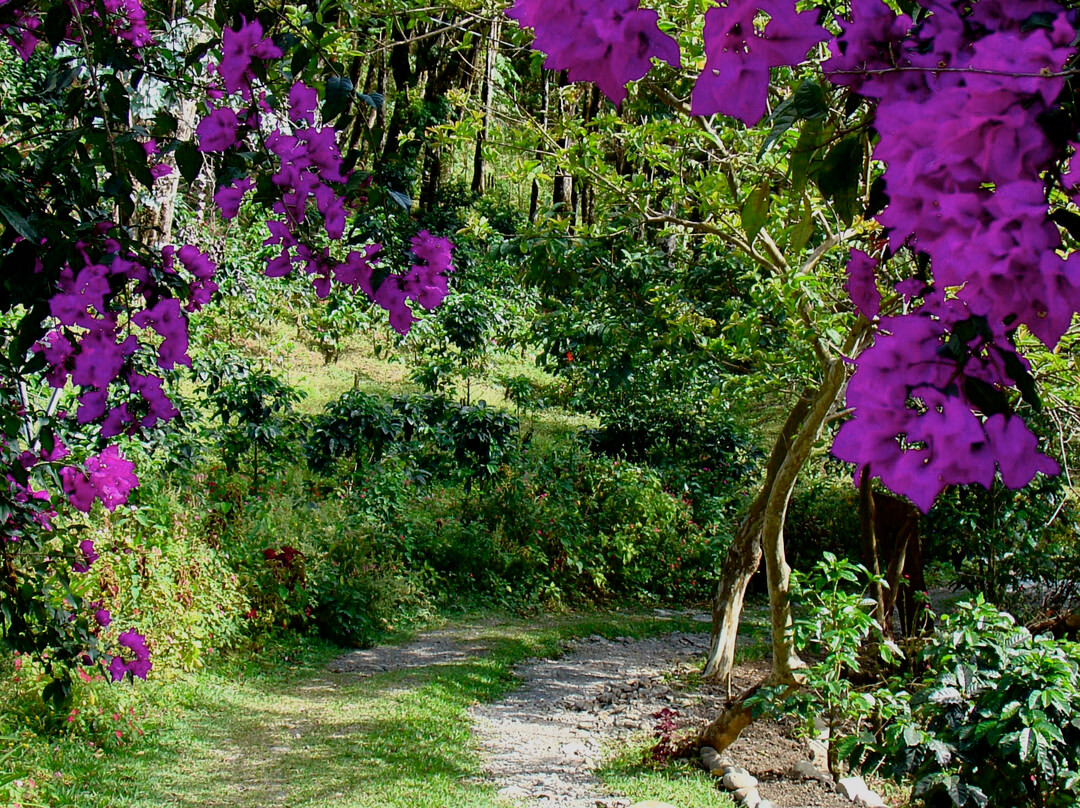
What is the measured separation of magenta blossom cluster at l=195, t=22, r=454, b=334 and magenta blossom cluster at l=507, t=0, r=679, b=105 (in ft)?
2.92

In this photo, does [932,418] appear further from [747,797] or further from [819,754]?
[819,754]

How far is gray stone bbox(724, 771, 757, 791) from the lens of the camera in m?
4.08

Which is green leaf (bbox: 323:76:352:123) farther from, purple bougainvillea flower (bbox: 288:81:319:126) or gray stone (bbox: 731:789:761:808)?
gray stone (bbox: 731:789:761:808)

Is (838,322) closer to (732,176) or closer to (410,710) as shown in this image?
(732,176)

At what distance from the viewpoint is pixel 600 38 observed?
0.52 meters

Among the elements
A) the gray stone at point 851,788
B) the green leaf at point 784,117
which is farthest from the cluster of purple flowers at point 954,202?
the gray stone at point 851,788

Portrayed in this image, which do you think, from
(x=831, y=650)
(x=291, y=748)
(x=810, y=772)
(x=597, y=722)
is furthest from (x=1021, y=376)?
(x=597, y=722)

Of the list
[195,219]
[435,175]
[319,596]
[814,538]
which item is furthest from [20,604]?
[435,175]

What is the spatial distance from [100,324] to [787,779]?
153 inches

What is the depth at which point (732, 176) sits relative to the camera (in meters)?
3.99

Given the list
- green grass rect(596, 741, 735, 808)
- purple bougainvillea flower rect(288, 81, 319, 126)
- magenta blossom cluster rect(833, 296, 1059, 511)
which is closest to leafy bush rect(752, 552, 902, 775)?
green grass rect(596, 741, 735, 808)

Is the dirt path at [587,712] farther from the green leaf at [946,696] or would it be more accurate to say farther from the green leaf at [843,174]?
the green leaf at [843,174]

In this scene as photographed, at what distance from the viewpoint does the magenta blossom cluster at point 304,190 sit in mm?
1385

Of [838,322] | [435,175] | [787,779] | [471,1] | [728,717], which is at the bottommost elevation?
[787,779]
